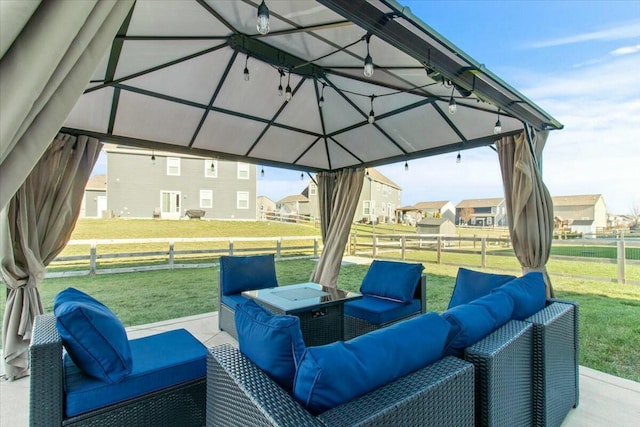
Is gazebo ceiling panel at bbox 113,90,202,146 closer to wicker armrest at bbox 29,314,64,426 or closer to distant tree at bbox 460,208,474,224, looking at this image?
wicker armrest at bbox 29,314,64,426

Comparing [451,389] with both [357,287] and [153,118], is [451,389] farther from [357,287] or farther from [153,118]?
[357,287]

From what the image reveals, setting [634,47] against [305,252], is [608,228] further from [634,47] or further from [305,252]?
[305,252]

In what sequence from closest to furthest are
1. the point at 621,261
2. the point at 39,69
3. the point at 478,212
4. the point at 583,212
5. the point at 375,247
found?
the point at 39,69 → the point at 621,261 → the point at 583,212 → the point at 478,212 → the point at 375,247

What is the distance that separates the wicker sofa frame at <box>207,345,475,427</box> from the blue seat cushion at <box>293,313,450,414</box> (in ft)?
0.11

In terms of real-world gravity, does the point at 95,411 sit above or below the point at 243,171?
below

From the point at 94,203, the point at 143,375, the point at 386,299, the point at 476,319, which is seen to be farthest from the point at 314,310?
the point at 94,203

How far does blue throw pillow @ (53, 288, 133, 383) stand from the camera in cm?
167

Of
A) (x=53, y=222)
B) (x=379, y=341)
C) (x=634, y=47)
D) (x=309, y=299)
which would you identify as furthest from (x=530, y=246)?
(x=53, y=222)

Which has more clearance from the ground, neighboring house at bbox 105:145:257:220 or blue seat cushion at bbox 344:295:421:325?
neighboring house at bbox 105:145:257:220

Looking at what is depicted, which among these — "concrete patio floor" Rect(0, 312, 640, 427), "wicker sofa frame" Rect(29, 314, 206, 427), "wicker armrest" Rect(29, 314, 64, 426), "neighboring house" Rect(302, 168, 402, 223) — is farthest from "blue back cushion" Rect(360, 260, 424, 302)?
"neighboring house" Rect(302, 168, 402, 223)

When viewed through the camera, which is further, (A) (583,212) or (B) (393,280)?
(A) (583,212)

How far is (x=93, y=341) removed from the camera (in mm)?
1707

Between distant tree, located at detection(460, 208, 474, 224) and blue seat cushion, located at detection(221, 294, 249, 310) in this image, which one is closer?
blue seat cushion, located at detection(221, 294, 249, 310)

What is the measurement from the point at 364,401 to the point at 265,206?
52.3ft
